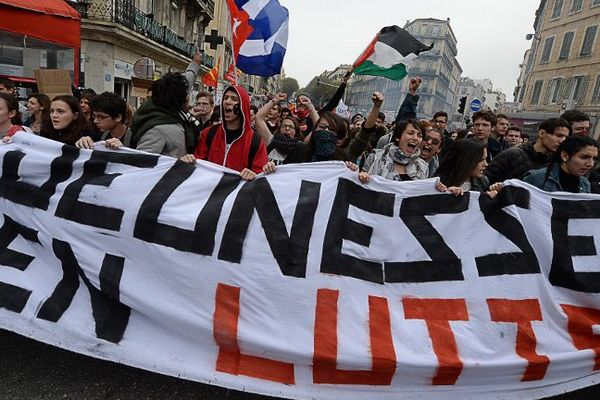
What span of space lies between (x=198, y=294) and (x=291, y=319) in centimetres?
52

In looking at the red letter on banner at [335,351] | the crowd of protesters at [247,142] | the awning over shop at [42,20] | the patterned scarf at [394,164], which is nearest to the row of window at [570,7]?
the crowd of protesters at [247,142]

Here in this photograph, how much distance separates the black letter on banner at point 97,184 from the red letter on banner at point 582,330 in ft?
8.84

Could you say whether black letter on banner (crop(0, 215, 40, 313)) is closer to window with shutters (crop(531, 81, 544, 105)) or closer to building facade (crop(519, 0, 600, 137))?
building facade (crop(519, 0, 600, 137))

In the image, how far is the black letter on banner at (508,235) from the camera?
248 centimetres

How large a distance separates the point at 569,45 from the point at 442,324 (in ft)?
114

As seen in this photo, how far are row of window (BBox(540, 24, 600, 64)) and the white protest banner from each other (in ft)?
105

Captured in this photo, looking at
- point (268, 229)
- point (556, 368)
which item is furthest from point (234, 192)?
point (556, 368)

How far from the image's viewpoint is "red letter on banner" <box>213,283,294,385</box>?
218 cm

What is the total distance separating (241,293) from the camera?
2.25 m

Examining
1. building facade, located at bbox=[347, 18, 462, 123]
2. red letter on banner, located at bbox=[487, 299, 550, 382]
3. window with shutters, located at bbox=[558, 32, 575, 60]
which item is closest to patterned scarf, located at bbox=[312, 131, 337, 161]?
red letter on banner, located at bbox=[487, 299, 550, 382]

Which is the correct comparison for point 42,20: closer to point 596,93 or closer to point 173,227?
point 173,227

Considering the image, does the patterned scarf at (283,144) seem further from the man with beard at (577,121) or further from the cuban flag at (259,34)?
the man with beard at (577,121)

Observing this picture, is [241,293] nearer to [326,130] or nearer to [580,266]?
[326,130]

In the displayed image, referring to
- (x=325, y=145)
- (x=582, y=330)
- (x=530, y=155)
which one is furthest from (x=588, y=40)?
(x=582, y=330)
